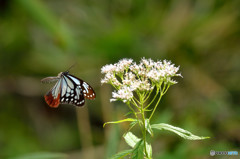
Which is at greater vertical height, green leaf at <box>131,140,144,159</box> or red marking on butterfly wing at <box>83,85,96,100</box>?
red marking on butterfly wing at <box>83,85,96,100</box>

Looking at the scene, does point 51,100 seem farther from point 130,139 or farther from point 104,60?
point 104,60

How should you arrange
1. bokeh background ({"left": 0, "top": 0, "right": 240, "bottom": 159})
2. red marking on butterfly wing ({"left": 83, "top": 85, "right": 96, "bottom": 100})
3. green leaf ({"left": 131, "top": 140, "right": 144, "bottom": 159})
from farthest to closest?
bokeh background ({"left": 0, "top": 0, "right": 240, "bottom": 159}) → red marking on butterfly wing ({"left": 83, "top": 85, "right": 96, "bottom": 100}) → green leaf ({"left": 131, "top": 140, "right": 144, "bottom": 159})

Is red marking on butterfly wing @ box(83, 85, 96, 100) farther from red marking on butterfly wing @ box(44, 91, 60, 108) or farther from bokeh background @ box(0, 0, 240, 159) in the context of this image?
→ bokeh background @ box(0, 0, 240, 159)

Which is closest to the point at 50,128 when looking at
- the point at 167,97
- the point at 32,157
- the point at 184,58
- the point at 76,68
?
the point at 76,68

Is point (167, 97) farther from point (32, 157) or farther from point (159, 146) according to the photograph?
point (32, 157)

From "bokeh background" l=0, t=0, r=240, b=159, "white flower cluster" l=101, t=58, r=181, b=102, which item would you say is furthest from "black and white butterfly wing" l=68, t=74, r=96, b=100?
"bokeh background" l=0, t=0, r=240, b=159

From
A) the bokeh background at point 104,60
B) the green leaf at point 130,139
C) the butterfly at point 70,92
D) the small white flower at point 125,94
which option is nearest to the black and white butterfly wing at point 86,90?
the butterfly at point 70,92

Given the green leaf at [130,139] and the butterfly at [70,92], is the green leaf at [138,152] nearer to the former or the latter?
the green leaf at [130,139]

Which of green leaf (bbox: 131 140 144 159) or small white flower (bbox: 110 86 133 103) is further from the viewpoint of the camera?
small white flower (bbox: 110 86 133 103)
